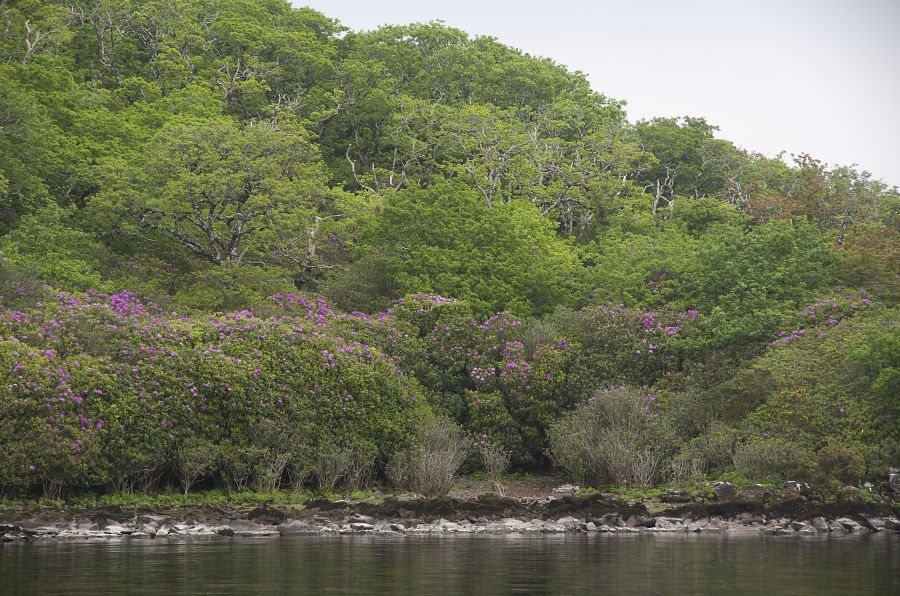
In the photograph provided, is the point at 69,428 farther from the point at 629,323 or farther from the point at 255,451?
the point at 629,323

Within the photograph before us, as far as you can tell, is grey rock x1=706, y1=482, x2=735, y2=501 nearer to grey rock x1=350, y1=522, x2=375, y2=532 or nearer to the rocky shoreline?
the rocky shoreline

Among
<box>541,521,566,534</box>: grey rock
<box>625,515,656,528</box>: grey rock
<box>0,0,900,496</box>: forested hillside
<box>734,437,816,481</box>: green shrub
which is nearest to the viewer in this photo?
<box>541,521,566,534</box>: grey rock

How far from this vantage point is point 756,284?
110ft

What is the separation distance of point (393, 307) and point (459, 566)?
20774mm

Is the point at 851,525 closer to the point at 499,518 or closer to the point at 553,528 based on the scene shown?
the point at 553,528

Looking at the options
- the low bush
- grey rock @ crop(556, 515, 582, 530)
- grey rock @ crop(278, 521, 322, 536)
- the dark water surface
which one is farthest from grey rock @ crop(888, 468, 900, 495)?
grey rock @ crop(278, 521, 322, 536)

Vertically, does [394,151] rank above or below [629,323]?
above

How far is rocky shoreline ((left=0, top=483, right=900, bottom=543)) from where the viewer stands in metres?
21.9

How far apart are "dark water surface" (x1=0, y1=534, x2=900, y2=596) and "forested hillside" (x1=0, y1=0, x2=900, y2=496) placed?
6.56 m

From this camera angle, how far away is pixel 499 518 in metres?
23.7

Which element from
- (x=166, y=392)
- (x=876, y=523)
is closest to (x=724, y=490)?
(x=876, y=523)

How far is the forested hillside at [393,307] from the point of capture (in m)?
26.5

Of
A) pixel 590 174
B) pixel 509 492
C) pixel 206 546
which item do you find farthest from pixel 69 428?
pixel 590 174

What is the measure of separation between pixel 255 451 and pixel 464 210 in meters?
16.6
